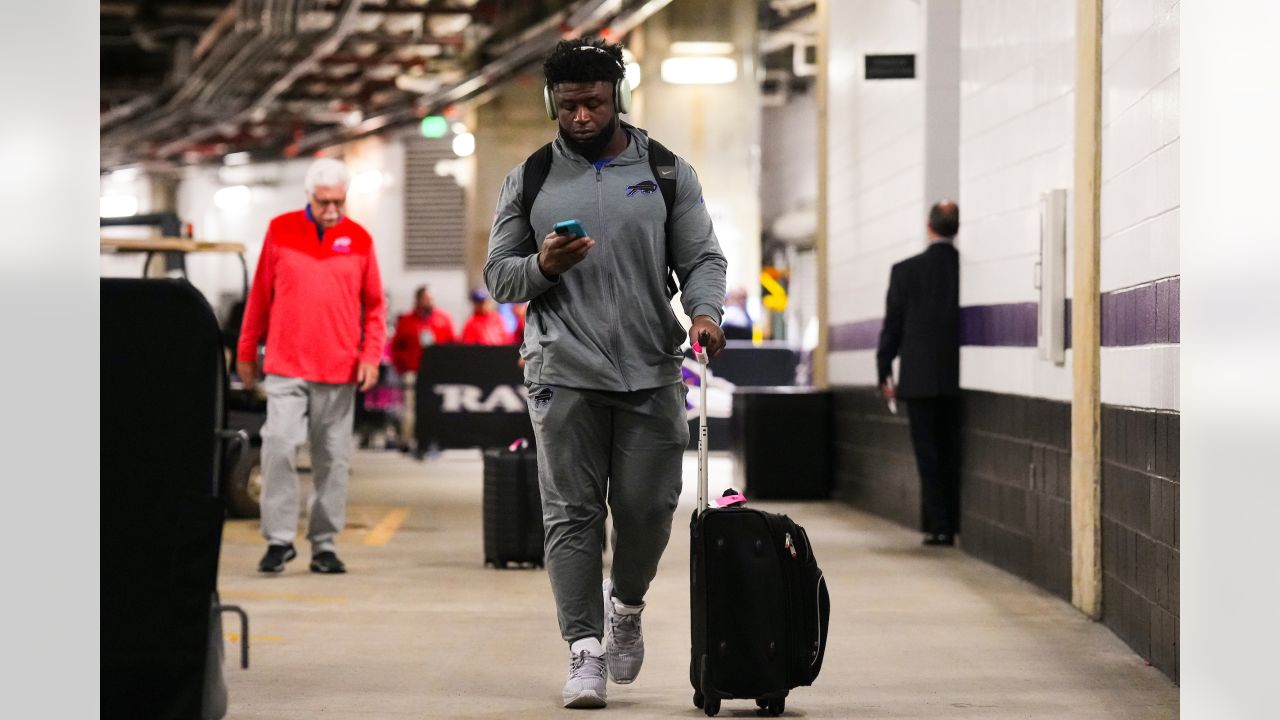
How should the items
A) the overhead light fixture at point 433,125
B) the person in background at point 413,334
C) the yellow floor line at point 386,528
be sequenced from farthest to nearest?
the overhead light fixture at point 433,125 → the person in background at point 413,334 → the yellow floor line at point 386,528

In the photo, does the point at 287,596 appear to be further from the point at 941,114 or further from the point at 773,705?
the point at 941,114

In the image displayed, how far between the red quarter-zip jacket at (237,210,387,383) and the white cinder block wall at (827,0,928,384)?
141 inches

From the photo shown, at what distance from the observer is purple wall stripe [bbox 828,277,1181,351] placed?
5.46 meters

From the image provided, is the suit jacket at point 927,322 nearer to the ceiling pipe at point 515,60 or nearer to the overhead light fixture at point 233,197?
the ceiling pipe at point 515,60

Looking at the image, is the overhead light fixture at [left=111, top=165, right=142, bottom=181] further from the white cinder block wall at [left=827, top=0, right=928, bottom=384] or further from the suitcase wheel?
A: the suitcase wheel

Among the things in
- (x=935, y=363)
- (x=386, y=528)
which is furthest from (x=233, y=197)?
(x=935, y=363)

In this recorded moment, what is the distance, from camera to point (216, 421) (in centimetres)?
389

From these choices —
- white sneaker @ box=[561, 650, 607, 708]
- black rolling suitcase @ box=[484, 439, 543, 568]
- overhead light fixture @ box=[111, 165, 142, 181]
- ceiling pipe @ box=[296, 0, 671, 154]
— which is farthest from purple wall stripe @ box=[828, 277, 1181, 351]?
overhead light fixture @ box=[111, 165, 142, 181]

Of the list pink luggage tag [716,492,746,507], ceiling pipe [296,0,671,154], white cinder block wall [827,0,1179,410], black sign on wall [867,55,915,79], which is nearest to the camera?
pink luggage tag [716,492,746,507]

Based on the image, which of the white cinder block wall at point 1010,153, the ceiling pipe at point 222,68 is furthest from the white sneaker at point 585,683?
the ceiling pipe at point 222,68

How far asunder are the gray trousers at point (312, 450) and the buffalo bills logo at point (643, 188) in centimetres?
327

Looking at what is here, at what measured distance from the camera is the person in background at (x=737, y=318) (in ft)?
63.5

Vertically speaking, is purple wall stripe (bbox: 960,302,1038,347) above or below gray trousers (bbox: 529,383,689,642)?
above
